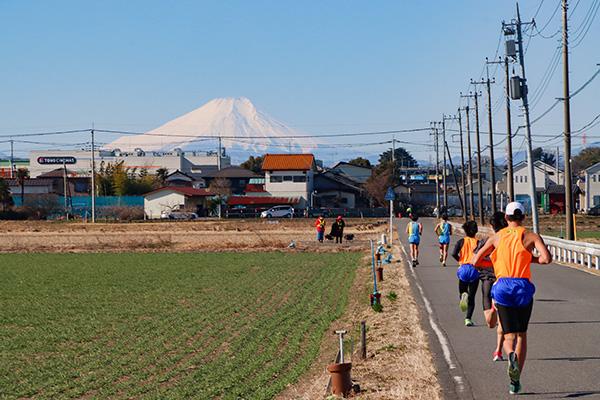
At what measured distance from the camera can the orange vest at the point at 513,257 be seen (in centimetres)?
764

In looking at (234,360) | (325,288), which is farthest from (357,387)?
(325,288)

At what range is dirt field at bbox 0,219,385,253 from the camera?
42062mm

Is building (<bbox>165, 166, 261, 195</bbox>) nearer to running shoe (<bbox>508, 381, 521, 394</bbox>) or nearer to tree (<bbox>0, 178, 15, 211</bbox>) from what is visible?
tree (<bbox>0, 178, 15, 211</bbox>)

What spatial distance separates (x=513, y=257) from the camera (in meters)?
7.68

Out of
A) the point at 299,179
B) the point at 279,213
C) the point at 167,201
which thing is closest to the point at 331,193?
the point at 299,179

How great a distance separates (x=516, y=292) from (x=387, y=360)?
103 inches

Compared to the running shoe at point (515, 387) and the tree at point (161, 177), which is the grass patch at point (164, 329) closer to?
the running shoe at point (515, 387)

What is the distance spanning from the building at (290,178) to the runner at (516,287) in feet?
269

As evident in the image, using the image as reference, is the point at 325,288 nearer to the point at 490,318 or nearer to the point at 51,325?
the point at 51,325

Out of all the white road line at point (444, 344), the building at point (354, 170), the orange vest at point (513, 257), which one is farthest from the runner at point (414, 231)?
the building at point (354, 170)

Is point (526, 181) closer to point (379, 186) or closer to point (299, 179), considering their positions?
point (379, 186)

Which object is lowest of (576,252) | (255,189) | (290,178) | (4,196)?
(576,252)

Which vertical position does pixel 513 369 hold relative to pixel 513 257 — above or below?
below

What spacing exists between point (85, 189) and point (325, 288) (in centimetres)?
8857
